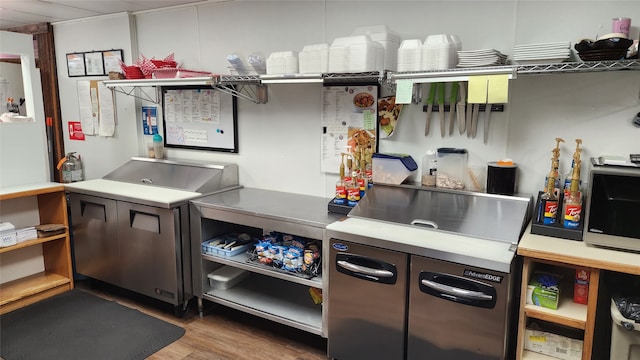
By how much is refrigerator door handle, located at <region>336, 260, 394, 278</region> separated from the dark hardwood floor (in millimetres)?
688

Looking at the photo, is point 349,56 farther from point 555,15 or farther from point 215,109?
point 215,109

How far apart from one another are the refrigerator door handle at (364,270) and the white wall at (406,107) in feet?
2.75

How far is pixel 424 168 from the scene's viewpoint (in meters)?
2.60

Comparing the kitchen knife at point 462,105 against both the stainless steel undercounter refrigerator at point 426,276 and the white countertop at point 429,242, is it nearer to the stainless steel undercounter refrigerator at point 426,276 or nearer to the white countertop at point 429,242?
the stainless steel undercounter refrigerator at point 426,276

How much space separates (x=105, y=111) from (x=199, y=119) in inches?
48.2

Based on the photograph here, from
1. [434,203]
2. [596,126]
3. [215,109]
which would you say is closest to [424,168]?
[434,203]

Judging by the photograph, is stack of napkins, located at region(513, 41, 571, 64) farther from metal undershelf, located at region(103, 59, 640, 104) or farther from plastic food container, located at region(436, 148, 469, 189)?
plastic food container, located at region(436, 148, 469, 189)

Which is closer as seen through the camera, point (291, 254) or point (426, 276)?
point (426, 276)

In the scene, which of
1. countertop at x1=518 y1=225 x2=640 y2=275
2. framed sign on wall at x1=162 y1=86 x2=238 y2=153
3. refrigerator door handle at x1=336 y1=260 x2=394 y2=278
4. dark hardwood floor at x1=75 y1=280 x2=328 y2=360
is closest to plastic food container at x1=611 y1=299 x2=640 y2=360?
countertop at x1=518 y1=225 x2=640 y2=275

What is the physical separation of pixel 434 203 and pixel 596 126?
2.88ft

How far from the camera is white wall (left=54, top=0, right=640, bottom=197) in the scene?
2166 mm

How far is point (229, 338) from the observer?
109 inches

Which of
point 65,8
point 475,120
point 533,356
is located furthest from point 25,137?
point 533,356

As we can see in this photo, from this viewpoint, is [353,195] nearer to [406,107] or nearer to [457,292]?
[406,107]
